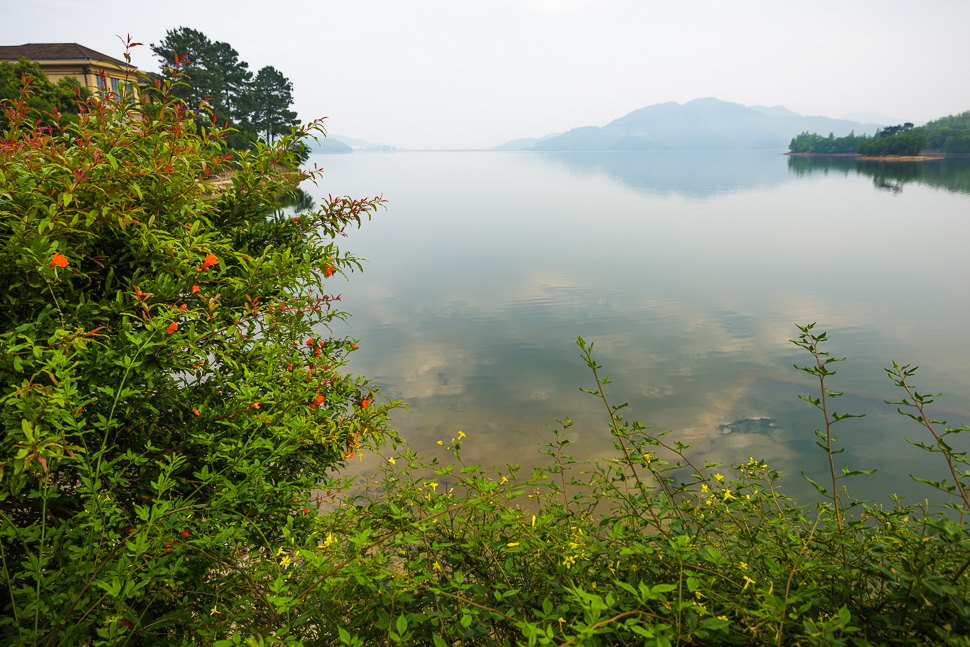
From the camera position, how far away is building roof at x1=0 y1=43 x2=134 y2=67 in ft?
128

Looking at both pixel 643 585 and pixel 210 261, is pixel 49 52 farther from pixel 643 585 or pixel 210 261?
pixel 643 585

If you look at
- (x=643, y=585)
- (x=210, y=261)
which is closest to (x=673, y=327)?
(x=210, y=261)

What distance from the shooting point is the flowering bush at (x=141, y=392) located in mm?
1881

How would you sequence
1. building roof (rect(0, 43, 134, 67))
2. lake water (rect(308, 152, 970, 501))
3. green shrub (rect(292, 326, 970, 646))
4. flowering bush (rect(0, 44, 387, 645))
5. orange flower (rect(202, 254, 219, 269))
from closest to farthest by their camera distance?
green shrub (rect(292, 326, 970, 646)), flowering bush (rect(0, 44, 387, 645)), orange flower (rect(202, 254, 219, 269)), lake water (rect(308, 152, 970, 501)), building roof (rect(0, 43, 134, 67))

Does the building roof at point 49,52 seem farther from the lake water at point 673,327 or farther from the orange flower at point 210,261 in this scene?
the orange flower at point 210,261

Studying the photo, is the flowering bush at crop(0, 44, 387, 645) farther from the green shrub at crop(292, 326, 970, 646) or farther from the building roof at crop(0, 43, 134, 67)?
the building roof at crop(0, 43, 134, 67)

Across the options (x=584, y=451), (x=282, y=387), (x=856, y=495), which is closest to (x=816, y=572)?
(x=282, y=387)

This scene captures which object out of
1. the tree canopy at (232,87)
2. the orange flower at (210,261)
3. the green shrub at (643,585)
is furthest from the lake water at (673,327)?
the tree canopy at (232,87)

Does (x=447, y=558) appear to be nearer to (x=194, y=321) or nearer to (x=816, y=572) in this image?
(x=816, y=572)

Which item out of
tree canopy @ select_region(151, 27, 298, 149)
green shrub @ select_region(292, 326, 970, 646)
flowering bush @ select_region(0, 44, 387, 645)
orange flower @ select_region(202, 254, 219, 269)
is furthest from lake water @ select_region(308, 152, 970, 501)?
tree canopy @ select_region(151, 27, 298, 149)

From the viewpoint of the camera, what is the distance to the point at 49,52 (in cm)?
3962

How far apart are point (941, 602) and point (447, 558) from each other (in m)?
1.65

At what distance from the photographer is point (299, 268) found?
3.04 m

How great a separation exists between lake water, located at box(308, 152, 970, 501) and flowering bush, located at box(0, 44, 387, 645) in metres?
4.73
